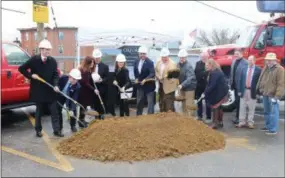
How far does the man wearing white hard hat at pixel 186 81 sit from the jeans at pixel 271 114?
5.29 ft

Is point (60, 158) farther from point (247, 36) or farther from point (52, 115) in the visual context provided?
point (247, 36)

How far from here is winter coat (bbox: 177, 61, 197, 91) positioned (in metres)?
8.17

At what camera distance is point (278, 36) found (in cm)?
1087

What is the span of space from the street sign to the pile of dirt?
16.7ft

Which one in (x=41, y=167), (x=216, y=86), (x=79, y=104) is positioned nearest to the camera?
(x=41, y=167)

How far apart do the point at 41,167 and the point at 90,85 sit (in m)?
2.76

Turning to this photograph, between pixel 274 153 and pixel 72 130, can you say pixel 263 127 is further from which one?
pixel 72 130

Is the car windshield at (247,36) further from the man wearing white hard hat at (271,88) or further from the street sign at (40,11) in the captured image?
the street sign at (40,11)

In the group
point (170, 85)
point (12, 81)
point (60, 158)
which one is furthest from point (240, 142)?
point (12, 81)

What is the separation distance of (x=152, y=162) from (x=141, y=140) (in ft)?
2.05

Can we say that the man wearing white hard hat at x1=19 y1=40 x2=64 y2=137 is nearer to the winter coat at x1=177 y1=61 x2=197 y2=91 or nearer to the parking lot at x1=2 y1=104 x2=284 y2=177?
the parking lot at x1=2 y1=104 x2=284 y2=177

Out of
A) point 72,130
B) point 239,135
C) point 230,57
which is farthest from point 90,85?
point 230,57

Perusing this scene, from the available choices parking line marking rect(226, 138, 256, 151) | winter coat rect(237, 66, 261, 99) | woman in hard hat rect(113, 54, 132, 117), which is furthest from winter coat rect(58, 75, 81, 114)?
winter coat rect(237, 66, 261, 99)

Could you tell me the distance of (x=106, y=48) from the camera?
1139 cm
